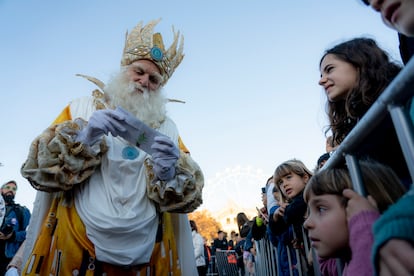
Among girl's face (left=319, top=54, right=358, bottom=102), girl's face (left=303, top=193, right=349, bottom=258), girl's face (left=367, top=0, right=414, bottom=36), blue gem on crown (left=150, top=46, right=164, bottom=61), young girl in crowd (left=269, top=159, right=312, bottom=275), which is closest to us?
girl's face (left=367, top=0, right=414, bottom=36)

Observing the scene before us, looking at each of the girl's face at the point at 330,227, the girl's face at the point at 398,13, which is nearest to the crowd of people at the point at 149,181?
the girl's face at the point at 330,227

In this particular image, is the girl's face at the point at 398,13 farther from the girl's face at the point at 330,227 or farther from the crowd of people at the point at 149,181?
the girl's face at the point at 330,227

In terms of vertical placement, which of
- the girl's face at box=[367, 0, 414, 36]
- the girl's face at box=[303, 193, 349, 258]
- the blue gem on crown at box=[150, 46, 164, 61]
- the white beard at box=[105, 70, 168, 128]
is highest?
the blue gem on crown at box=[150, 46, 164, 61]

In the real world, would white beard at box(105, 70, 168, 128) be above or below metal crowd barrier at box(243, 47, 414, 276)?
above

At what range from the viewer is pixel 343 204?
1219 mm

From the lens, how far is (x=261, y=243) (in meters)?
4.11

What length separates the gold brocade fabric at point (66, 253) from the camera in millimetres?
1951

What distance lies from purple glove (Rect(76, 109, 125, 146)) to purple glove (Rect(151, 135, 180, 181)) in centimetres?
25

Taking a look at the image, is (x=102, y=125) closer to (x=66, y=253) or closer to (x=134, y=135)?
(x=134, y=135)

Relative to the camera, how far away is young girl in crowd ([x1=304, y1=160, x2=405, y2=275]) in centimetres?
98

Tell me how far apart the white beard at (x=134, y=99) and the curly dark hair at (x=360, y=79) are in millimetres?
1349

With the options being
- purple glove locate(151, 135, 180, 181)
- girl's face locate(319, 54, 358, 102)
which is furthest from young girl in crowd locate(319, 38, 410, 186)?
purple glove locate(151, 135, 180, 181)

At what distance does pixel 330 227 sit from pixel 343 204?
3.8 inches

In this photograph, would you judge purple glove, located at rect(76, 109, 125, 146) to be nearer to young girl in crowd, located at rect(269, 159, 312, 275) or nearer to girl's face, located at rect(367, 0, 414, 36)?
young girl in crowd, located at rect(269, 159, 312, 275)
